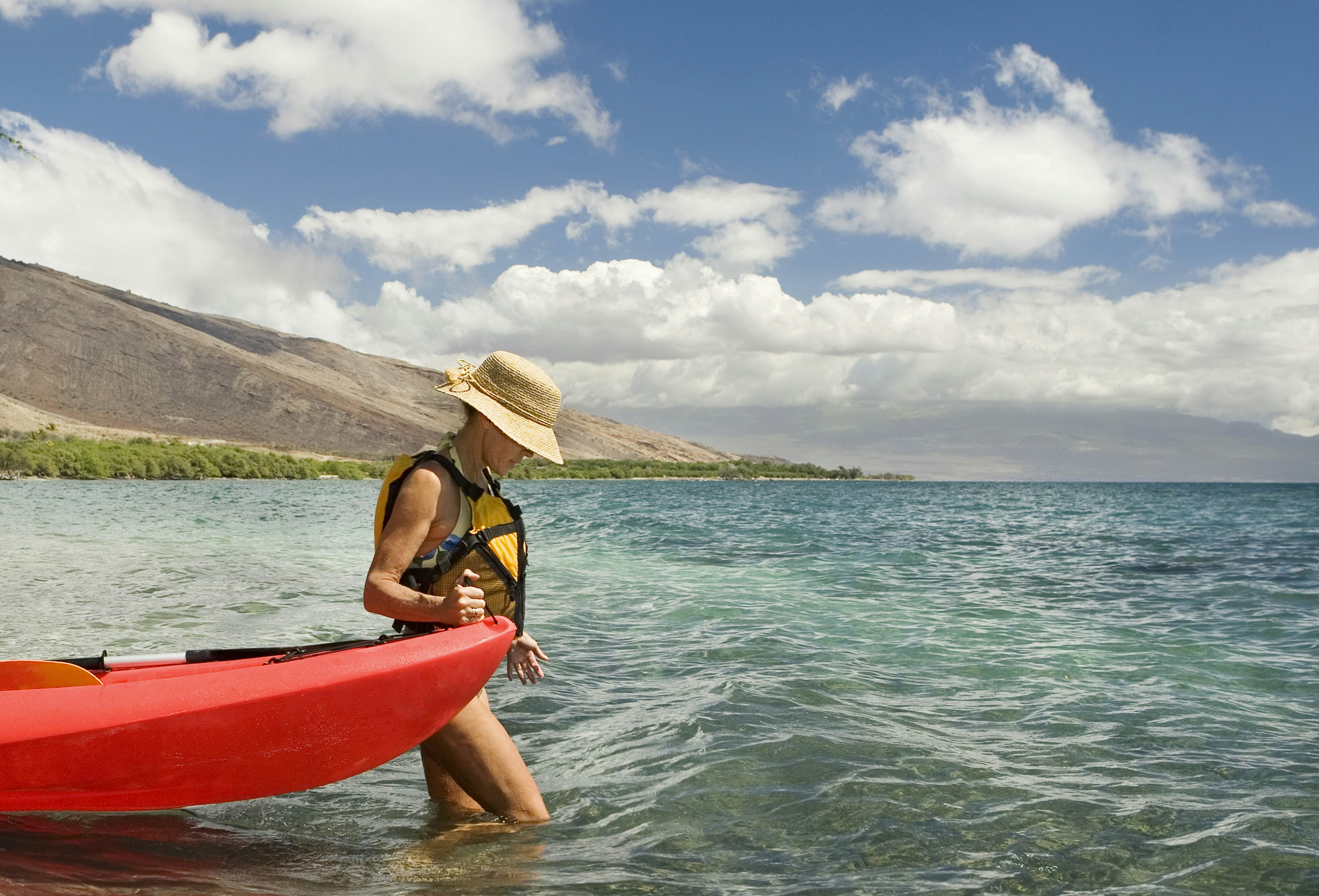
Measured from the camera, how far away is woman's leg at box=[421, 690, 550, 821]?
405cm

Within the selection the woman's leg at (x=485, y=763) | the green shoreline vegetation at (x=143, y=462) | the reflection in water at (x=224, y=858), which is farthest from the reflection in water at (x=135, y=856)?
the green shoreline vegetation at (x=143, y=462)

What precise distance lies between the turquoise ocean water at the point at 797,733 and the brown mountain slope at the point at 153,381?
140 m

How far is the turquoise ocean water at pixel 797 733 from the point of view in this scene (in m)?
4.12

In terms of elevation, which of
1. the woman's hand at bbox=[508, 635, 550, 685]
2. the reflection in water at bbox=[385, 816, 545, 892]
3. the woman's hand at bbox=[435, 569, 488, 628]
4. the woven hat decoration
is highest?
the woven hat decoration

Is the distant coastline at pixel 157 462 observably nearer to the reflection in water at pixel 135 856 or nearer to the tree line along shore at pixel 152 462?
the tree line along shore at pixel 152 462

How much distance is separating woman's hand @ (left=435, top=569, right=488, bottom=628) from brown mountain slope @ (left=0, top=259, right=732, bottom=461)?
150 meters

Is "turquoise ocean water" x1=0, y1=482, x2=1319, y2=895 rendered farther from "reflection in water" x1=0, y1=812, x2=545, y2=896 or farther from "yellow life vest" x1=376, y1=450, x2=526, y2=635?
"yellow life vest" x1=376, y1=450, x2=526, y2=635

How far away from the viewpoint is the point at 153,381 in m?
161

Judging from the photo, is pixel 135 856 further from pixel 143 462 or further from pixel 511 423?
pixel 143 462

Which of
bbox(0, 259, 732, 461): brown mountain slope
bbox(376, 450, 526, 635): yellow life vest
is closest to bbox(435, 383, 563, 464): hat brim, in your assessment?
bbox(376, 450, 526, 635): yellow life vest

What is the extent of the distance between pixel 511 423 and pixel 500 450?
140 mm

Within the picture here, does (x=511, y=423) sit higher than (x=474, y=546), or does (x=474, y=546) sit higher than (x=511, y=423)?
(x=511, y=423)

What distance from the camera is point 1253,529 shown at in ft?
97.5

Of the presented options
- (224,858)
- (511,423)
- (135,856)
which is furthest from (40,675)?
(511,423)
